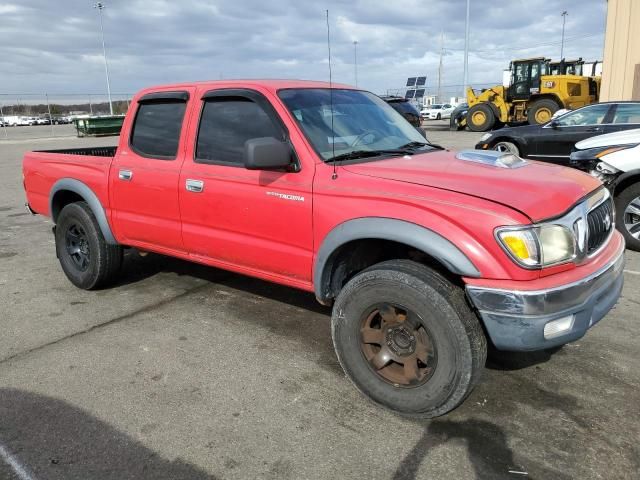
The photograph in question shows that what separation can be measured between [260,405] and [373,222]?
1253mm

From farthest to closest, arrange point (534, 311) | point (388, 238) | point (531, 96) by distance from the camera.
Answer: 1. point (531, 96)
2. point (388, 238)
3. point (534, 311)

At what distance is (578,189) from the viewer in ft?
9.65

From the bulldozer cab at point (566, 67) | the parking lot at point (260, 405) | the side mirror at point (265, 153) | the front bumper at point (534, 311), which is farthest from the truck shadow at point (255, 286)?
the bulldozer cab at point (566, 67)

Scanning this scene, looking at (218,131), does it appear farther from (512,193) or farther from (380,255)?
(512,193)

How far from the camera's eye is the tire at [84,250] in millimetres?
4785

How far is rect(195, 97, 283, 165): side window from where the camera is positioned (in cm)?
367

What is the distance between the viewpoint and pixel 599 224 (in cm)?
304

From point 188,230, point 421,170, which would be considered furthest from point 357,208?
point 188,230

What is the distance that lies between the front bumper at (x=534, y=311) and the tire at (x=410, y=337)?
4.9 inches

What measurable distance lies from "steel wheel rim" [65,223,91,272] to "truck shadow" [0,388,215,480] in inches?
83.4

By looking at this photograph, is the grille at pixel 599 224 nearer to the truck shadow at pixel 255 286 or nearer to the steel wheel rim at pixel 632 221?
the truck shadow at pixel 255 286

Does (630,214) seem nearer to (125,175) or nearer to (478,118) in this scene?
(125,175)

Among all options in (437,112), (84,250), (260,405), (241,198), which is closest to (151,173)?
(241,198)

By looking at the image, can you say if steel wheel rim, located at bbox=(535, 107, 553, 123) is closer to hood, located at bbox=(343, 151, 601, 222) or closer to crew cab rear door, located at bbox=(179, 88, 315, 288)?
hood, located at bbox=(343, 151, 601, 222)
